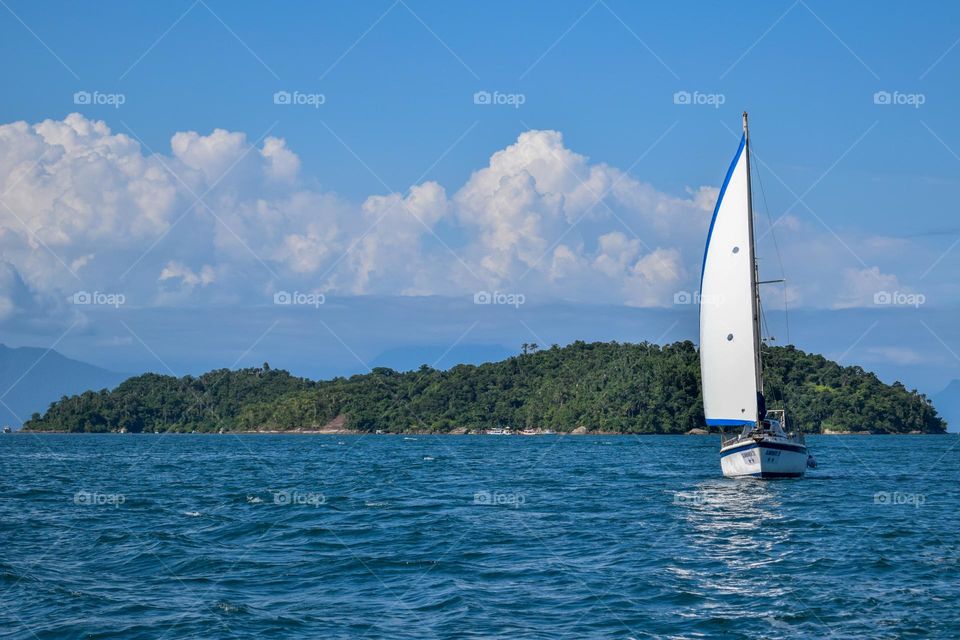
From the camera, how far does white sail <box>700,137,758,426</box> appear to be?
175ft

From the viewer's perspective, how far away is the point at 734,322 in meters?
53.6

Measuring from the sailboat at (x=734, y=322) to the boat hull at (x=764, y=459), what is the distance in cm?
11

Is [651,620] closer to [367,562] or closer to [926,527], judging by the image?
[367,562]

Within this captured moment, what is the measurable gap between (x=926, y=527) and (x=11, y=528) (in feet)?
106

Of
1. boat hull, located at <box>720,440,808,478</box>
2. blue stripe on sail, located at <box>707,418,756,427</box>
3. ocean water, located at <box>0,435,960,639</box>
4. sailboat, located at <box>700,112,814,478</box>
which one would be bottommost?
ocean water, located at <box>0,435,960,639</box>

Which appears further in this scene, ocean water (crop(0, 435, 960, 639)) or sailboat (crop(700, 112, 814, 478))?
sailboat (crop(700, 112, 814, 478))

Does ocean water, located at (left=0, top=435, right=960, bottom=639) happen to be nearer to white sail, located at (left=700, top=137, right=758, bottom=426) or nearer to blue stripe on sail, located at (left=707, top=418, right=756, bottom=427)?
blue stripe on sail, located at (left=707, top=418, right=756, bottom=427)

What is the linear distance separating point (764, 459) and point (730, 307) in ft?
27.0

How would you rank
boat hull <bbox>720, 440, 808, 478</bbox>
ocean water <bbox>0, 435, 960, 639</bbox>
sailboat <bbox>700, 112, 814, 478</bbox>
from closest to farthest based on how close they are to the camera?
ocean water <bbox>0, 435, 960, 639</bbox> → boat hull <bbox>720, 440, 808, 478</bbox> → sailboat <bbox>700, 112, 814, 478</bbox>

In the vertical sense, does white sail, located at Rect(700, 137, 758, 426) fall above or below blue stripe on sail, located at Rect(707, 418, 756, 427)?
above

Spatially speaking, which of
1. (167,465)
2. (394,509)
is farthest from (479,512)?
(167,465)

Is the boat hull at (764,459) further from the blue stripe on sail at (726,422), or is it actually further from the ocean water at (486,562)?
the blue stripe on sail at (726,422)

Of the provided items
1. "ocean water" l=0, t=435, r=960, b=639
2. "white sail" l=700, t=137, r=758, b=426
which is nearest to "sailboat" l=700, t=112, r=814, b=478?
"white sail" l=700, t=137, r=758, b=426

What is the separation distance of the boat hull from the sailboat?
0.11 metres
